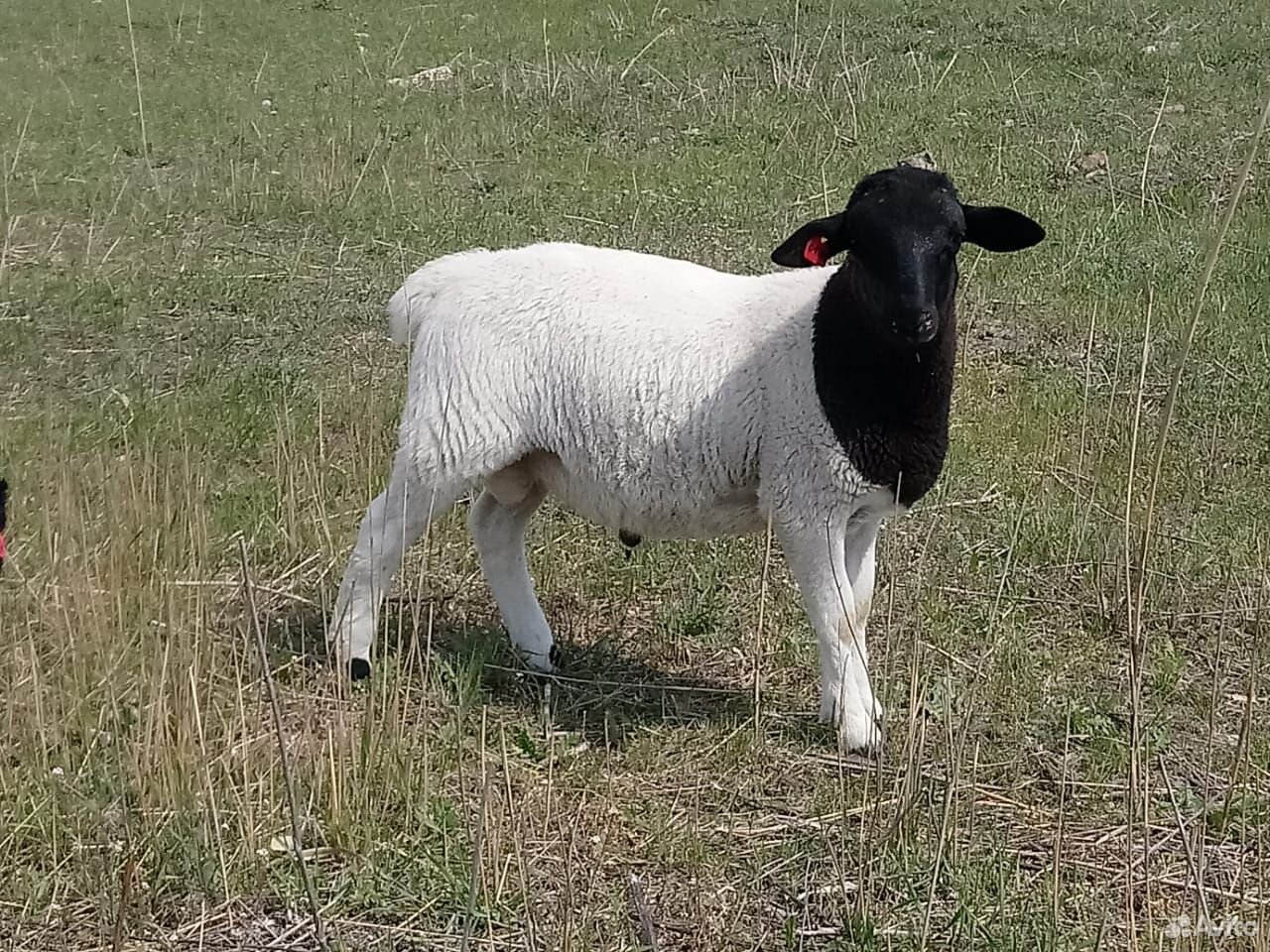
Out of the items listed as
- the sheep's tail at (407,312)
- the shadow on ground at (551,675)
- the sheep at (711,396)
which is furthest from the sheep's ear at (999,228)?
the sheep's tail at (407,312)

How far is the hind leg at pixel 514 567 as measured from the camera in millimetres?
5223

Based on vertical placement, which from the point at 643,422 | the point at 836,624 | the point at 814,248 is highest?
the point at 814,248

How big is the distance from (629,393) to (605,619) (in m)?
1.23

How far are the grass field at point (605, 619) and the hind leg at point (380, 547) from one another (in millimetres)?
199

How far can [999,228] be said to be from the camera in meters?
4.60

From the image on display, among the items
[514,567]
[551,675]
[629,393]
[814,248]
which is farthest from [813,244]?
[551,675]

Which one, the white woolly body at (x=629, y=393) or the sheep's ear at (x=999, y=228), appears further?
the white woolly body at (x=629, y=393)

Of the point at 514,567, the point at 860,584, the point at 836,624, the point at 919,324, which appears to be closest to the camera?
the point at 919,324

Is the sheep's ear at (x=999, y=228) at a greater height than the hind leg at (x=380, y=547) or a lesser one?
greater

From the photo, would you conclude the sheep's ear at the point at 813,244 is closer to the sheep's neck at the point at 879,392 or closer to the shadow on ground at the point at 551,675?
the sheep's neck at the point at 879,392

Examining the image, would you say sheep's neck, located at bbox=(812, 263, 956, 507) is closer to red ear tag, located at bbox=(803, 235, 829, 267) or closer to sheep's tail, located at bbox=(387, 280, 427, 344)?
red ear tag, located at bbox=(803, 235, 829, 267)

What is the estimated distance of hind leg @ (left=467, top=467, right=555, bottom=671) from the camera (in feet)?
17.1

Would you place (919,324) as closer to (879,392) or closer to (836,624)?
(879,392)

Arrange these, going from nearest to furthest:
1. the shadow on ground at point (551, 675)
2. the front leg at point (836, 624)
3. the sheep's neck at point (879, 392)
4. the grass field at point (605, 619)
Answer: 1. the grass field at point (605, 619)
2. the sheep's neck at point (879, 392)
3. the front leg at point (836, 624)
4. the shadow on ground at point (551, 675)
